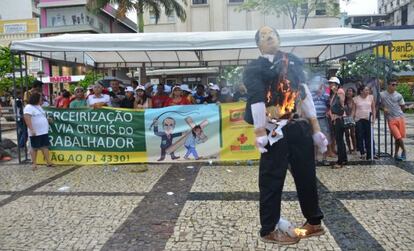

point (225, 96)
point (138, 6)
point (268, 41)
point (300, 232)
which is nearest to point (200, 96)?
point (225, 96)

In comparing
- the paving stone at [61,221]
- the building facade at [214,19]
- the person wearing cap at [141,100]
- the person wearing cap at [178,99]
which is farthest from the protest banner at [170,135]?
the building facade at [214,19]

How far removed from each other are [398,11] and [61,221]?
239 ft

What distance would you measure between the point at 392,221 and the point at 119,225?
3214mm

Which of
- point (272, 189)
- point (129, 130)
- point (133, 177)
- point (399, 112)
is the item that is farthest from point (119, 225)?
point (399, 112)

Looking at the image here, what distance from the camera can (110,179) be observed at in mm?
8008

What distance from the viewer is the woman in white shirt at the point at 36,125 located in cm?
912

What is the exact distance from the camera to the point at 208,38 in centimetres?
931

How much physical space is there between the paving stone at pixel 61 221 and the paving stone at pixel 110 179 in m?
0.60

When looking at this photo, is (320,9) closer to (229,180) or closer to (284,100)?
(229,180)

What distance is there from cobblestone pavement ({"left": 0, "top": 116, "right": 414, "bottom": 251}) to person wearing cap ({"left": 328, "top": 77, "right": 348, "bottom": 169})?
361mm

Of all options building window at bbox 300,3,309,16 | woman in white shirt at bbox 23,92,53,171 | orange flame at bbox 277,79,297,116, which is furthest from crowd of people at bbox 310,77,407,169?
building window at bbox 300,3,309,16

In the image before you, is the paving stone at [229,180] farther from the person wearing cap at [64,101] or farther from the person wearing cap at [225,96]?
the person wearing cap at [64,101]

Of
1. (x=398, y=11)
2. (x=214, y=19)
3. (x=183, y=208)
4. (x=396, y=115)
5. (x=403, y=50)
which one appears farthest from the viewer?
(x=398, y=11)

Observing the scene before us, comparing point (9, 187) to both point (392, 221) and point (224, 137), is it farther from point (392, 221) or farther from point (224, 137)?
point (392, 221)
